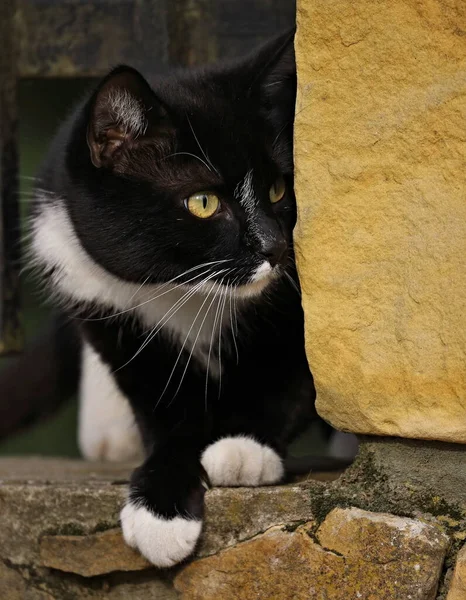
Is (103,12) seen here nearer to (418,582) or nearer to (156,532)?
(156,532)

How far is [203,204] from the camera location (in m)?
1.74

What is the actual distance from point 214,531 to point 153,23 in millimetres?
1441

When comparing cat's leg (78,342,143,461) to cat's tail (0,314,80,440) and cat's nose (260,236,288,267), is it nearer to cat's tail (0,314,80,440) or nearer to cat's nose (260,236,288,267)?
cat's tail (0,314,80,440)

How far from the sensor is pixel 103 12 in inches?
95.1

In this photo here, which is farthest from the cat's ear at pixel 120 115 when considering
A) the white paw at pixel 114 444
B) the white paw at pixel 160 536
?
the white paw at pixel 114 444

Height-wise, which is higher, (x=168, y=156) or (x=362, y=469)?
(x=168, y=156)

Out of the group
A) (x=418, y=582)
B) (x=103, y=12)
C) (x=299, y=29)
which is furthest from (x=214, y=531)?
(x=103, y=12)

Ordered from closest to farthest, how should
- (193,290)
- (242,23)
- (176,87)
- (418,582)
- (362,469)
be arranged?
(418,582), (362,469), (193,290), (176,87), (242,23)

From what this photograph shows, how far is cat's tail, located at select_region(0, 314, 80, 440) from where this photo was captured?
2.79 m

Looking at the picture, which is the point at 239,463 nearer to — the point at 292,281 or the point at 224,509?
the point at 224,509

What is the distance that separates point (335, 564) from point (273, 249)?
22.8 inches

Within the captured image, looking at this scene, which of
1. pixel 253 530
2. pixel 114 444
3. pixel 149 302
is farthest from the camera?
pixel 114 444

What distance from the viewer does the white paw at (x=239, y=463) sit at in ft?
5.53

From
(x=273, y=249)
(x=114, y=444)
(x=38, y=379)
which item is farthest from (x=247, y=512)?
(x=38, y=379)
